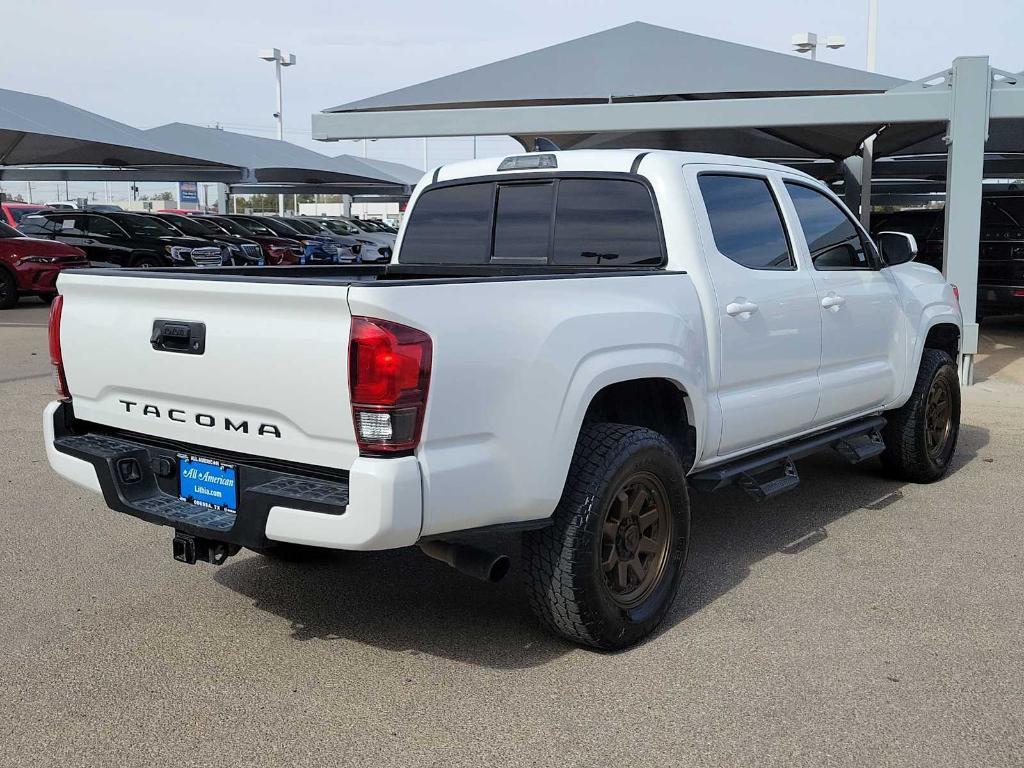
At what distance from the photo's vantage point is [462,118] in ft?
37.6

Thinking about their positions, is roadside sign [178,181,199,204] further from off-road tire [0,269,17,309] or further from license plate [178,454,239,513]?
license plate [178,454,239,513]

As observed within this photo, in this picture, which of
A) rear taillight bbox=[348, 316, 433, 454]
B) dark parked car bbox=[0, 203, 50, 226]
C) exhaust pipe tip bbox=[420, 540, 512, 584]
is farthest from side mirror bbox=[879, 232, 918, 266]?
dark parked car bbox=[0, 203, 50, 226]

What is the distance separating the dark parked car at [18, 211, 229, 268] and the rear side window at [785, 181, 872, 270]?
15972 millimetres

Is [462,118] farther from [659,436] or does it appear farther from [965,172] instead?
[659,436]

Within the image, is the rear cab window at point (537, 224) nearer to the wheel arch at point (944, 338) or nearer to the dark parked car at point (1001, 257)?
the wheel arch at point (944, 338)

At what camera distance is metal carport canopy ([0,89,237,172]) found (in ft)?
61.0

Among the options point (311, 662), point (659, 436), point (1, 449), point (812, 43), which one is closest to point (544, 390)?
point (659, 436)

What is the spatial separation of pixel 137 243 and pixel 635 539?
18.0 metres

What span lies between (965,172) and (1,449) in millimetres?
8613

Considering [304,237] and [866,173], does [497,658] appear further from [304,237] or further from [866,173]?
[304,237]

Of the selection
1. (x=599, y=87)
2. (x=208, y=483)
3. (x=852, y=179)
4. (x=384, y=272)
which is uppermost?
(x=599, y=87)

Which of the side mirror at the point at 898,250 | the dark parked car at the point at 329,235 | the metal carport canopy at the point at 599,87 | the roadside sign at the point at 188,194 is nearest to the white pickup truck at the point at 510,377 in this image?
the side mirror at the point at 898,250

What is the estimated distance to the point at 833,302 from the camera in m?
5.45

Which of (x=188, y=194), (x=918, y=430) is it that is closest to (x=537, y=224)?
(x=918, y=430)
